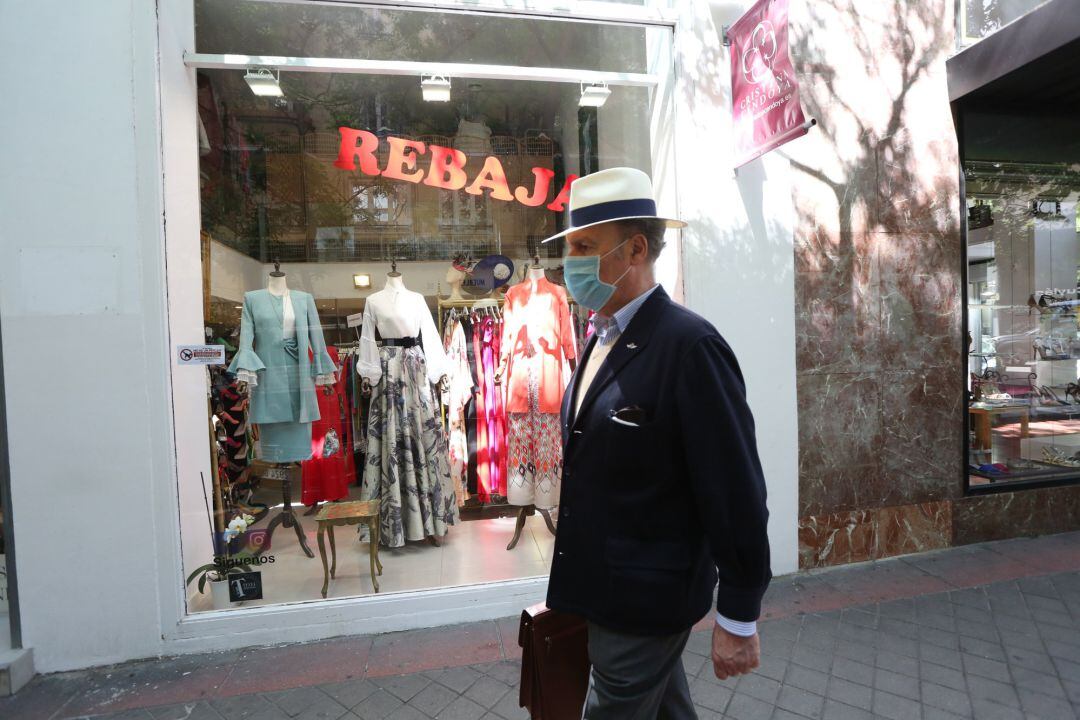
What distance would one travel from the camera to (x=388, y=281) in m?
4.28

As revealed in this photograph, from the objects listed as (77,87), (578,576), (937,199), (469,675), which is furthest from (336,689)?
(937,199)

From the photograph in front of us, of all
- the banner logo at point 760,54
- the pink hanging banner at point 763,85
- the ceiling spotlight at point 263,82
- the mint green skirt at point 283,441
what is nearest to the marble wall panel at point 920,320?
the pink hanging banner at point 763,85

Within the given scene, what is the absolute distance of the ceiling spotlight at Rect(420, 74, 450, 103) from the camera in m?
3.69

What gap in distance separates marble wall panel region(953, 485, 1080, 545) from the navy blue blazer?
388 cm

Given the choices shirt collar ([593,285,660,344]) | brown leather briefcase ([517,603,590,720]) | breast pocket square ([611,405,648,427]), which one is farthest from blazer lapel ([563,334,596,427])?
brown leather briefcase ([517,603,590,720])

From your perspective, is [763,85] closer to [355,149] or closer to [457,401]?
[355,149]

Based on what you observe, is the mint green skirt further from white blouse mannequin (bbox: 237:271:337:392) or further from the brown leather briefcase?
the brown leather briefcase

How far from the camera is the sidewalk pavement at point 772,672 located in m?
2.51

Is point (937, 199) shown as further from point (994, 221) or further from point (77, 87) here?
point (77, 87)

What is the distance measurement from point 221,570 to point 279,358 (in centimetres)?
135

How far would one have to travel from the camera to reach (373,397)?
420 cm

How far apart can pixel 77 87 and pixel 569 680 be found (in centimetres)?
363

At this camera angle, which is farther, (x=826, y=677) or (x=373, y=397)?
(x=373, y=397)

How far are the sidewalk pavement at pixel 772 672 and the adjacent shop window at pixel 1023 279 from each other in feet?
4.91
